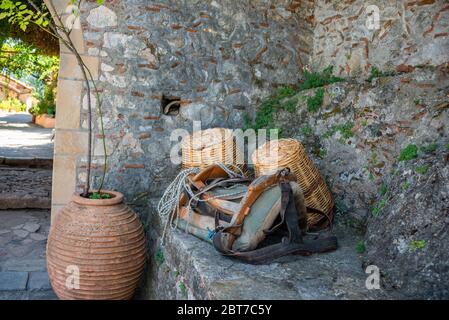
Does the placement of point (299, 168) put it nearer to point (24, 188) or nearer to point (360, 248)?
point (360, 248)

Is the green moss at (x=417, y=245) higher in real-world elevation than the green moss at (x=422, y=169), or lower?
lower

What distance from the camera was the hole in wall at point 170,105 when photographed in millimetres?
3229

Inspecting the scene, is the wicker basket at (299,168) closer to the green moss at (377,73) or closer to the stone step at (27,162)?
the green moss at (377,73)

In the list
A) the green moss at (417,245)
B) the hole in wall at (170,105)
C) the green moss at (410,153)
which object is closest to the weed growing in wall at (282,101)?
the hole in wall at (170,105)

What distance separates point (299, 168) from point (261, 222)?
0.58m

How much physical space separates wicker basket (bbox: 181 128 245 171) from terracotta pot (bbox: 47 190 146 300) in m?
0.68

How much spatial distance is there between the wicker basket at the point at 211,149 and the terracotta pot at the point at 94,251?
681 millimetres

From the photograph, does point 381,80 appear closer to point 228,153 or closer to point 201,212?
point 228,153

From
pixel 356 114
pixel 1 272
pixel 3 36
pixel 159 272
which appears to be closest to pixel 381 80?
pixel 356 114

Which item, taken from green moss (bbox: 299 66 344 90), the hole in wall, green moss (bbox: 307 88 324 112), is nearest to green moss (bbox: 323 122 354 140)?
green moss (bbox: 307 88 324 112)

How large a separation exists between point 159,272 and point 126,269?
0.26m

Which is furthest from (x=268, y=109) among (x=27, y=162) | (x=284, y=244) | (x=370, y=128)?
(x=27, y=162)

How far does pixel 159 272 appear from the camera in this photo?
8.14 ft

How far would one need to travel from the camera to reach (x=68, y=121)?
295 cm
